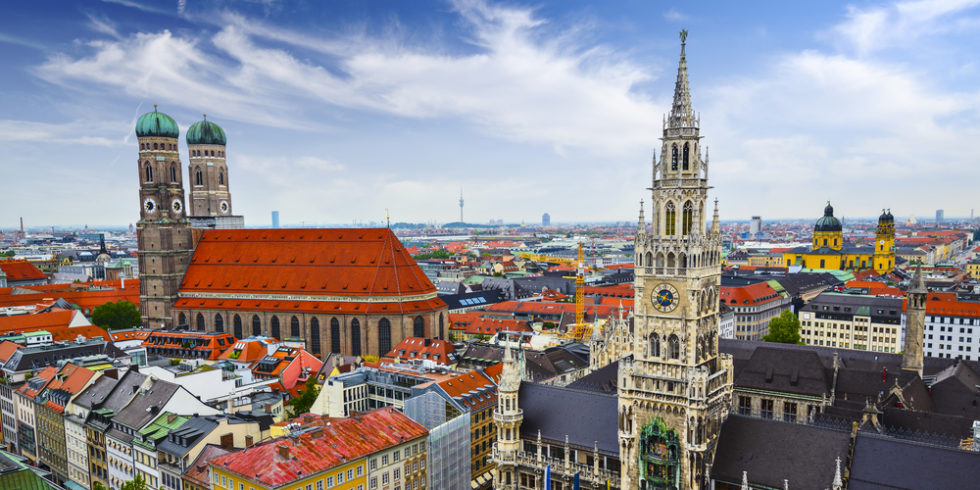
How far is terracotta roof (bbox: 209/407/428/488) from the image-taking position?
52188 mm

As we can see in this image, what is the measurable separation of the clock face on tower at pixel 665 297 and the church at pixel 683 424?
0.07m

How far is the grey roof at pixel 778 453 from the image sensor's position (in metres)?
43.6

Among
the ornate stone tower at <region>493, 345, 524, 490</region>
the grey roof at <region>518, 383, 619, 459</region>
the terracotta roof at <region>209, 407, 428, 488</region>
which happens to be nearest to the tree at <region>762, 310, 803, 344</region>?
the grey roof at <region>518, 383, 619, 459</region>

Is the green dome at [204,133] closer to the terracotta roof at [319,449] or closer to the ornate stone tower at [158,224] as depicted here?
the ornate stone tower at [158,224]

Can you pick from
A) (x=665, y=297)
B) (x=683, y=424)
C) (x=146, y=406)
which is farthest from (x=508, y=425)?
(x=146, y=406)

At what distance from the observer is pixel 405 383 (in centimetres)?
8088

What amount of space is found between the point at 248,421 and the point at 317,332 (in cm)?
5849

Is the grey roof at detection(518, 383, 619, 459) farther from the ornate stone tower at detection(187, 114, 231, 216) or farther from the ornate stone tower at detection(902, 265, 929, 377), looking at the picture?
the ornate stone tower at detection(187, 114, 231, 216)

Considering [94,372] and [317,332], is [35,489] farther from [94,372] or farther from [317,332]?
[317,332]

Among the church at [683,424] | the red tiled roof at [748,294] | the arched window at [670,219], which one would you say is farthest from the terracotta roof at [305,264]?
the arched window at [670,219]

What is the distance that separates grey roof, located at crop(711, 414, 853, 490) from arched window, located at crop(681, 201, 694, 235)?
1471 cm

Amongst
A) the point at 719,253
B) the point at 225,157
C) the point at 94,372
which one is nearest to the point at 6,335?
the point at 94,372

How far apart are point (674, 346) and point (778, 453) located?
1007cm

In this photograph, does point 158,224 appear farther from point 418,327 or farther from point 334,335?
point 418,327
